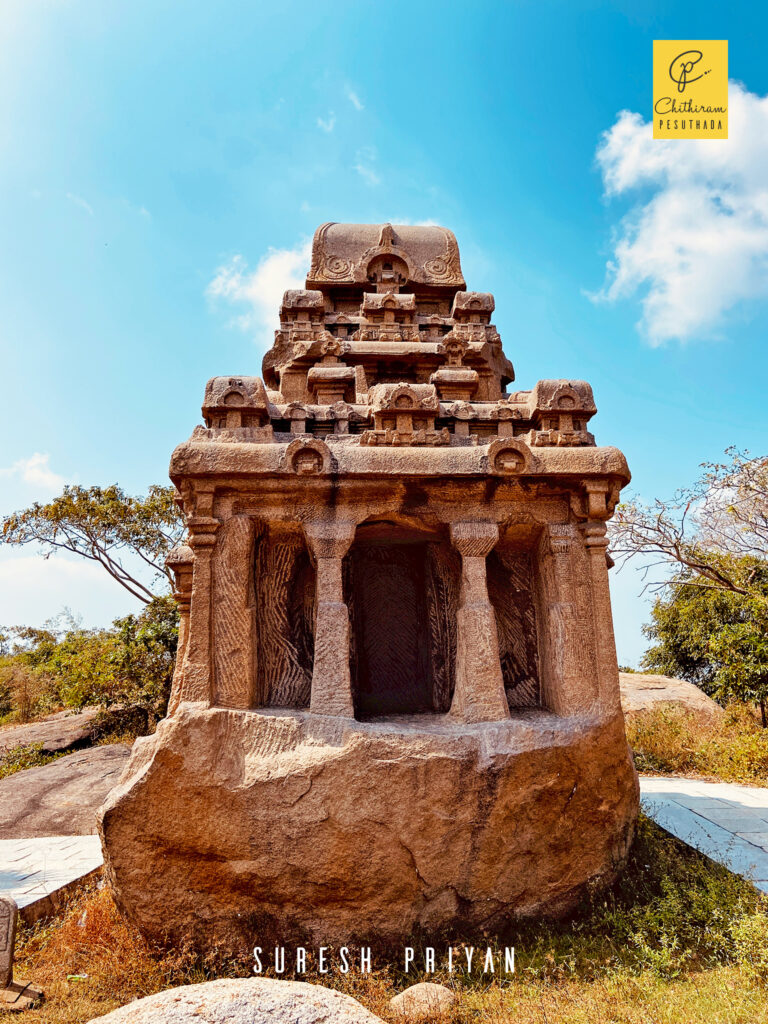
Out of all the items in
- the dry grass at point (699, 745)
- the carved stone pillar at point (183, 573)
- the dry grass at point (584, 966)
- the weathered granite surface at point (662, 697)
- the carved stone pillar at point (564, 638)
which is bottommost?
the dry grass at point (584, 966)

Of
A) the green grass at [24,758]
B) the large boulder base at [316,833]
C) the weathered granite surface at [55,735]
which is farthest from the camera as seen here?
the weathered granite surface at [55,735]

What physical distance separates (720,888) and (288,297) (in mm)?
6657

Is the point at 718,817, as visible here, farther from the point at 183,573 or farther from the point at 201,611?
the point at 183,573

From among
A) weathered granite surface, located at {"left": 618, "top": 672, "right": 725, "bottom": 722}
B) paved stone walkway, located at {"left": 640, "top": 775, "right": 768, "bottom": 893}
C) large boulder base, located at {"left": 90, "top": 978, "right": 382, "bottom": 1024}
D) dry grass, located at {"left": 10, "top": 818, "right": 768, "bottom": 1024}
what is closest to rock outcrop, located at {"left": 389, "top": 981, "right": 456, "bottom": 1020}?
dry grass, located at {"left": 10, "top": 818, "right": 768, "bottom": 1024}

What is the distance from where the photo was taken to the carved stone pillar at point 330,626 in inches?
176

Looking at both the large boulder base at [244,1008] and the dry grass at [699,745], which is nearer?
the large boulder base at [244,1008]

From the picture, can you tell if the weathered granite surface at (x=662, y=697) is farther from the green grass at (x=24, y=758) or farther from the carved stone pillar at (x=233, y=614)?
the green grass at (x=24, y=758)

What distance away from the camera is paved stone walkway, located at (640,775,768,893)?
540 cm

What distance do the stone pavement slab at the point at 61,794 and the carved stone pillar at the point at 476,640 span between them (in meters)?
6.35

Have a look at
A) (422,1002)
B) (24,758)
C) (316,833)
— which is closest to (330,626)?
(316,833)

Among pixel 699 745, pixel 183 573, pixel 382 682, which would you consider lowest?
pixel 699 745

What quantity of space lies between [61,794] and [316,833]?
7.50m

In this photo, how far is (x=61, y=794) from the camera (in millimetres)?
9703

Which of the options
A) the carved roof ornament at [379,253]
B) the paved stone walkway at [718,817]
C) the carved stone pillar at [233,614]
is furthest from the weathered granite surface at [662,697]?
the carved stone pillar at [233,614]
